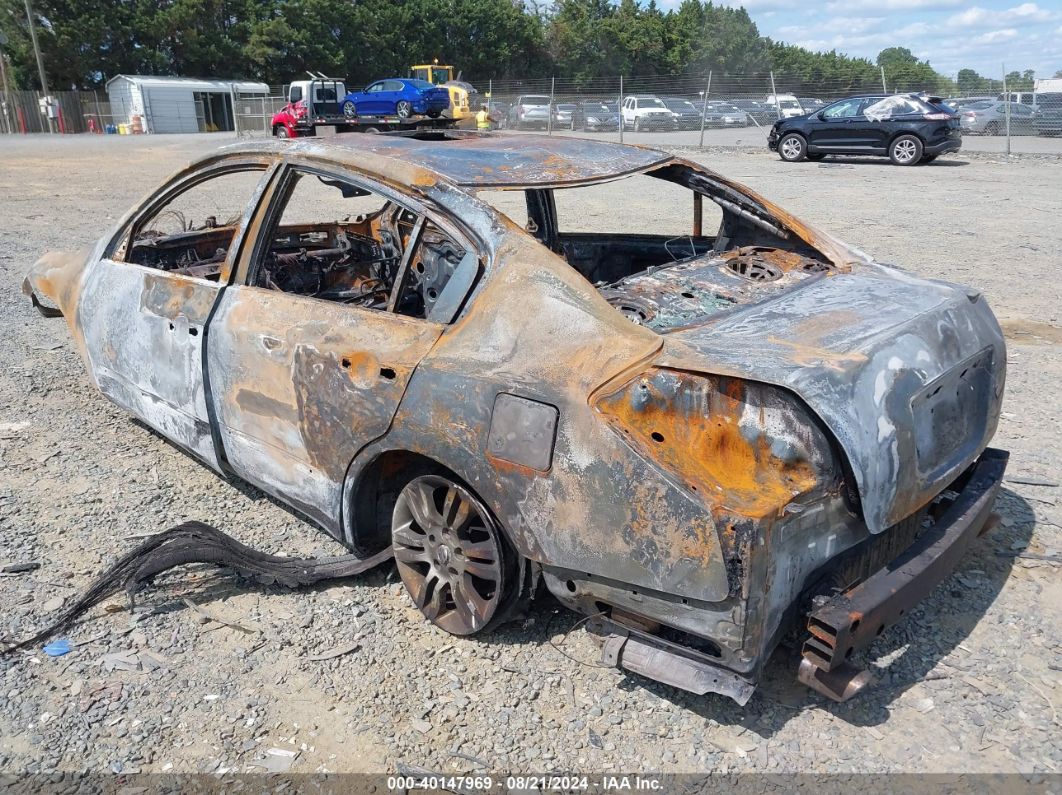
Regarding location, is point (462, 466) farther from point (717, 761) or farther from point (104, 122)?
point (104, 122)

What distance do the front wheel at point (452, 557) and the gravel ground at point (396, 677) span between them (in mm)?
119

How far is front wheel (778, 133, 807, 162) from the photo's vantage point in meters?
19.9

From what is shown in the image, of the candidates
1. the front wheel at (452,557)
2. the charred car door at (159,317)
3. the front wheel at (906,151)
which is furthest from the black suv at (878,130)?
the front wheel at (452,557)

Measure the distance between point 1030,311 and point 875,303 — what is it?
15.4ft

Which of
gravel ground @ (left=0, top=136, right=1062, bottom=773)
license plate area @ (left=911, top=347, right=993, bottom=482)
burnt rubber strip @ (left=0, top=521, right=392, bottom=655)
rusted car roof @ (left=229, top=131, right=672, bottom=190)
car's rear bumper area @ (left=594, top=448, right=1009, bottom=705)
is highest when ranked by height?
rusted car roof @ (left=229, top=131, right=672, bottom=190)

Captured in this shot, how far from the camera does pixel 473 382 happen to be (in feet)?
8.22

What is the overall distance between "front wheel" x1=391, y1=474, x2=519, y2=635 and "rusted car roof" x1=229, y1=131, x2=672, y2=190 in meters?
1.12

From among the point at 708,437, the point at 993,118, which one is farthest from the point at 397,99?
the point at 708,437

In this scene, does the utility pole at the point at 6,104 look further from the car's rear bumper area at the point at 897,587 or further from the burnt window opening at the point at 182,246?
the car's rear bumper area at the point at 897,587

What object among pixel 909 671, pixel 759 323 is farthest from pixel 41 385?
pixel 909 671

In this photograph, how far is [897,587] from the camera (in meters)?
2.33

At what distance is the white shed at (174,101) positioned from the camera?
42.8 m

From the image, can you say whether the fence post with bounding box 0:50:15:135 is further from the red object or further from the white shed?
the red object

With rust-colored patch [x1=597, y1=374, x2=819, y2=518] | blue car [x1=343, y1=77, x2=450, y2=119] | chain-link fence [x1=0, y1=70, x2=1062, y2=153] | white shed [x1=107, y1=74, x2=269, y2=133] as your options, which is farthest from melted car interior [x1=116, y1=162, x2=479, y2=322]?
white shed [x1=107, y1=74, x2=269, y2=133]
